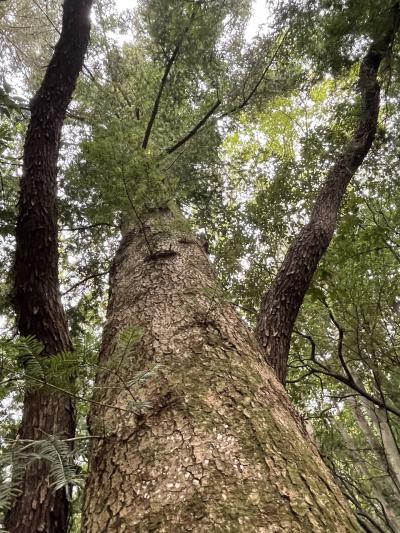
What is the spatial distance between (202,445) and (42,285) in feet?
6.20

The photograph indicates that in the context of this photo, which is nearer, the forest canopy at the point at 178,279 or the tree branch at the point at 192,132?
the forest canopy at the point at 178,279

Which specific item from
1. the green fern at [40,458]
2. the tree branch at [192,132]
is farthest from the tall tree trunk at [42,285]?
the tree branch at [192,132]

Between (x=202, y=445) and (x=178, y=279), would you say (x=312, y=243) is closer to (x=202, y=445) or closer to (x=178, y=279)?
(x=178, y=279)

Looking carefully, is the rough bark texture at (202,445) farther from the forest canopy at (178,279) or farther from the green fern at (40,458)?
the green fern at (40,458)

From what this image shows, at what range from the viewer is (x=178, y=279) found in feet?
9.84

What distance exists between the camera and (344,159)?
14.6 feet

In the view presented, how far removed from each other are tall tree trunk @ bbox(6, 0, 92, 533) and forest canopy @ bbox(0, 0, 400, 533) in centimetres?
1

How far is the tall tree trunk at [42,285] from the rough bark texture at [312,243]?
58.1 inches

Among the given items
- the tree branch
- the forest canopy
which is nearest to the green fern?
the forest canopy

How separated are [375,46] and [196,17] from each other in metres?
2.23

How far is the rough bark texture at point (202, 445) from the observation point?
1.22 m

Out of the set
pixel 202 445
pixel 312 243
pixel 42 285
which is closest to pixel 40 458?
pixel 202 445

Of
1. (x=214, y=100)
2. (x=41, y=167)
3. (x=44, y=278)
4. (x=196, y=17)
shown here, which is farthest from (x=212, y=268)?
(x=214, y=100)

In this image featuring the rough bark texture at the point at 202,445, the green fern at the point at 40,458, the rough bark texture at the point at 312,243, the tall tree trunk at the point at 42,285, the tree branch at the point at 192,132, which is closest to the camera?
the green fern at the point at 40,458
